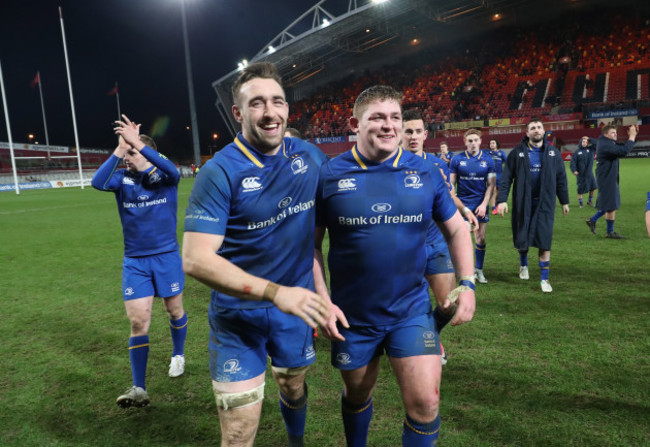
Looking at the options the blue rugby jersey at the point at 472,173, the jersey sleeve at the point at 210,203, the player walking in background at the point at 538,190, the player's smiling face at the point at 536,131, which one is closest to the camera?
the jersey sleeve at the point at 210,203

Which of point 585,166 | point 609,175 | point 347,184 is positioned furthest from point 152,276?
point 585,166

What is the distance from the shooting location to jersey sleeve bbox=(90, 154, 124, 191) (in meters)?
3.92

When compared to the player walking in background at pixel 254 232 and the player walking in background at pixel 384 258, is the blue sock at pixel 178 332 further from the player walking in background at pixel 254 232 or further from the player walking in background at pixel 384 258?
the player walking in background at pixel 384 258

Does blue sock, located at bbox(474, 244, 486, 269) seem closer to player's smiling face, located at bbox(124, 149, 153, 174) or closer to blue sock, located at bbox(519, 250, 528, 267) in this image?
blue sock, located at bbox(519, 250, 528, 267)

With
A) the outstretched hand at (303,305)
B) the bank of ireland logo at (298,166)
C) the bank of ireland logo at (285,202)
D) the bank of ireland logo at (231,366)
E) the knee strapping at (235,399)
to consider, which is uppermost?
the bank of ireland logo at (298,166)

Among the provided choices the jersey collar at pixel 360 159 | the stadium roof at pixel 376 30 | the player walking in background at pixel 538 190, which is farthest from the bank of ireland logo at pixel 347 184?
the stadium roof at pixel 376 30

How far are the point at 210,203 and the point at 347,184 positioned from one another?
2.82 ft

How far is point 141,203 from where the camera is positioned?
4.09 metres

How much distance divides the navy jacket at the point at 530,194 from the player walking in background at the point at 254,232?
Result: 5.02m

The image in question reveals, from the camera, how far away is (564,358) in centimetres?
421

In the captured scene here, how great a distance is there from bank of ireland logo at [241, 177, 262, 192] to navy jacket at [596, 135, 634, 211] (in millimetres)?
9739

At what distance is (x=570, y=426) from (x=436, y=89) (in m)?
44.6

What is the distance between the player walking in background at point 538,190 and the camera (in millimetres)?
6402

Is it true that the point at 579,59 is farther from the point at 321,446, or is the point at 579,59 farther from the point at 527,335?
the point at 321,446
